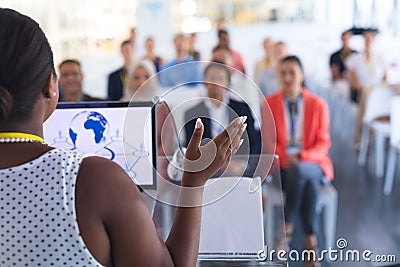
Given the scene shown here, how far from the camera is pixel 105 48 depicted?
162 inches

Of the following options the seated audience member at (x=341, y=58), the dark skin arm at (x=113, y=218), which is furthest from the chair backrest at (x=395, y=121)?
the dark skin arm at (x=113, y=218)

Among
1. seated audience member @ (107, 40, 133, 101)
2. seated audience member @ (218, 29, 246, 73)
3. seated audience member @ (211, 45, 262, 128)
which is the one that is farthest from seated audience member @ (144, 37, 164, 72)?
seated audience member @ (211, 45, 262, 128)

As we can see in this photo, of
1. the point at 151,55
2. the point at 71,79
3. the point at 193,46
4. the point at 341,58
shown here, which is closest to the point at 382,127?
the point at 341,58

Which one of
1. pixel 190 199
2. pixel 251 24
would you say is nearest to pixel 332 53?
pixel 251 24

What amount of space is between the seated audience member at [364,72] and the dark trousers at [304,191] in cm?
114

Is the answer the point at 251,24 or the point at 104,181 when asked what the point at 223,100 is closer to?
the point at 104,181

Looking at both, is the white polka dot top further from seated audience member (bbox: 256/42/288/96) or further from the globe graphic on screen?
seated audience member (bbox: 256/42/288/96)

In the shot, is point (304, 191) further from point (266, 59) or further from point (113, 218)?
point (113, 218)

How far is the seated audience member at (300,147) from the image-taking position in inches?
101

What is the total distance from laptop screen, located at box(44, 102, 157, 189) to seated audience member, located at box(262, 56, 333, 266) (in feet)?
5.14

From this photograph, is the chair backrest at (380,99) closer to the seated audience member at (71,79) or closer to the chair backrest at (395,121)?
the chair backrest at (395,121)

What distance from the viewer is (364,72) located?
3.68 meters

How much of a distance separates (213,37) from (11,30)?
359cm

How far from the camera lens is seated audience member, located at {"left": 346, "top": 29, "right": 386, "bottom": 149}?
11.9 ft
